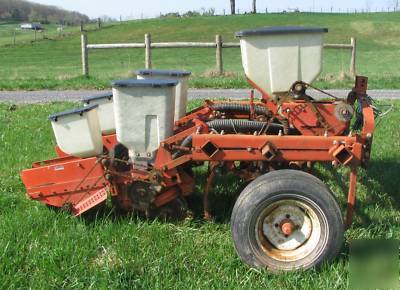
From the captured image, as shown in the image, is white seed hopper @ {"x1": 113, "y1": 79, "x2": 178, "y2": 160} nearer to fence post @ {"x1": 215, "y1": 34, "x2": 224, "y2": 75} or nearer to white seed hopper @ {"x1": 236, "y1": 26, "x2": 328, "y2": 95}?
white seed hopper @ {"x1": 236, "y1": 26, "x2": 328, "y2": 95}

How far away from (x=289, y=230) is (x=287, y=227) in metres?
0.02

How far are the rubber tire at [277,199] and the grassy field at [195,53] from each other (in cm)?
1280

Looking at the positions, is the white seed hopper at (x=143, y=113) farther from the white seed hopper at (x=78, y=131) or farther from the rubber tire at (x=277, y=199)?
the rubber tire at (x=277, y=199)

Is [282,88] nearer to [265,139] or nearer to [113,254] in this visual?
[265,139]

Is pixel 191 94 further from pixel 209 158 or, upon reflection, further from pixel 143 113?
pixel 209 158

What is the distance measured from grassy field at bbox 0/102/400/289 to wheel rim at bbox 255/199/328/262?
18 cm

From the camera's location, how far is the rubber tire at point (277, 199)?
11.1 feet

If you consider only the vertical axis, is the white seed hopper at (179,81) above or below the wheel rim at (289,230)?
above

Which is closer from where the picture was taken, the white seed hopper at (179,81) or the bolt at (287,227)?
the bolt at (287,227)

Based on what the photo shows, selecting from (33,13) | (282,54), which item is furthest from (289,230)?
(33,13)

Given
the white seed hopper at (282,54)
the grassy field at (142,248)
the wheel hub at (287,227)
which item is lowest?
the grassy field at (142,248)

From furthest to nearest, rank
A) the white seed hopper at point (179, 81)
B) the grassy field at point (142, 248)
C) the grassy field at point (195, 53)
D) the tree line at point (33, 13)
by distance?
the tree line at point (33, 13) < the grassy field at point (195, 53) < the white seed hopper at point (179, 81) < the grassy field at point (142, 248)

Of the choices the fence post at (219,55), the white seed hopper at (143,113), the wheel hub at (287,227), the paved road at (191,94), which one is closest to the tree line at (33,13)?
the fence post at (219,55)

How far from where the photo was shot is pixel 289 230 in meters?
3.53
